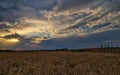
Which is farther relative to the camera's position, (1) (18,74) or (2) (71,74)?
(2) (71,74)

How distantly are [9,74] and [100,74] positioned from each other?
513 cm

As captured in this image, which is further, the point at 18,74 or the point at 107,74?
the point at 107,74

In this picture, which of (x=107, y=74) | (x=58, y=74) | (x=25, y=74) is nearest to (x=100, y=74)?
(x=107, y=74)

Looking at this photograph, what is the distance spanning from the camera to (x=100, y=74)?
1243 cm

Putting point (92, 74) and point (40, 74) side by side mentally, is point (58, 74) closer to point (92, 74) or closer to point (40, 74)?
point (40, 74)

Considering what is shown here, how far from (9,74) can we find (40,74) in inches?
67.3

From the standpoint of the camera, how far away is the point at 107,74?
489 inches

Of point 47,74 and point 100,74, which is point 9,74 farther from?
point 100,74

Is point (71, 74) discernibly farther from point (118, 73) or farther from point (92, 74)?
point (118, 73)

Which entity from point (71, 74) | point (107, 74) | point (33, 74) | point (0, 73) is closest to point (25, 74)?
point (33, 74)

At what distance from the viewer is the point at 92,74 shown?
1191 centimetres

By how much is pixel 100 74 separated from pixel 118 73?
1.14 meters

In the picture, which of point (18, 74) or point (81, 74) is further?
point (81, 74)

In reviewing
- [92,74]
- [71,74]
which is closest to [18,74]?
[71,74]
